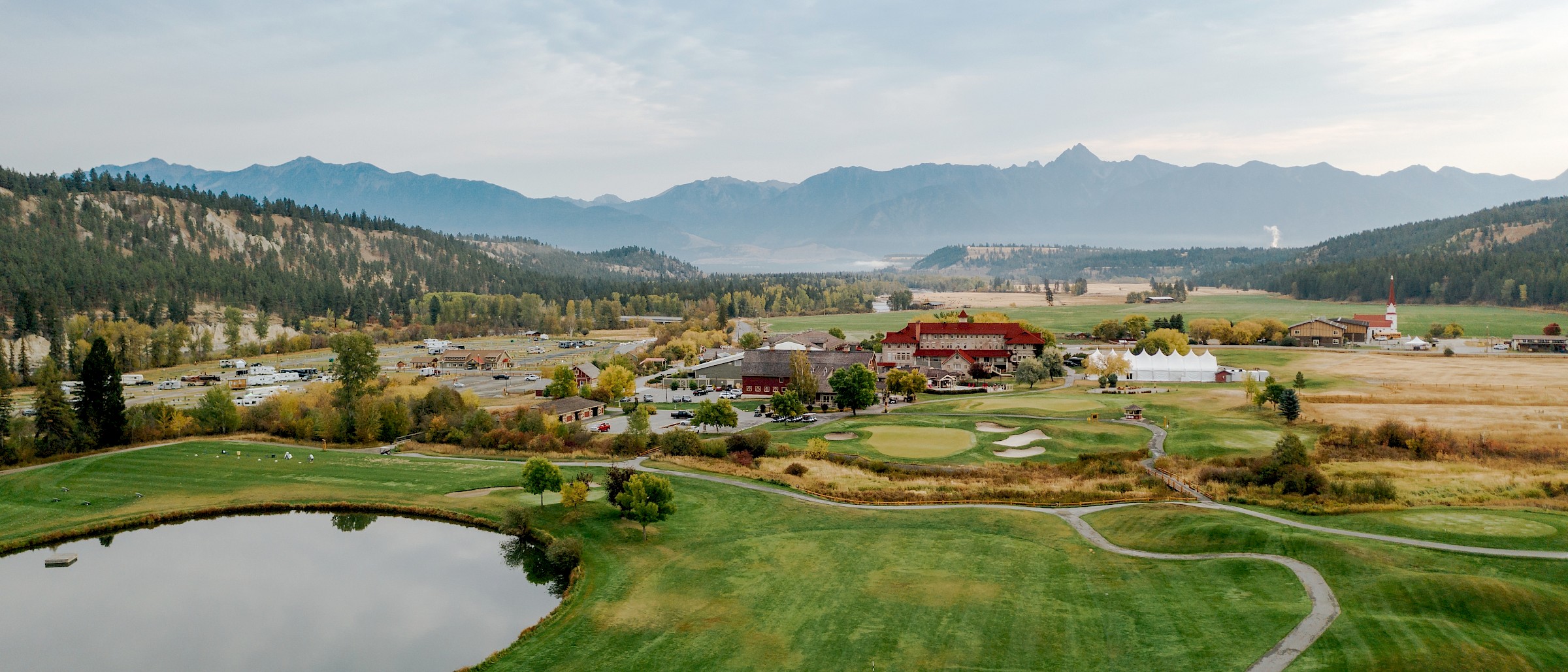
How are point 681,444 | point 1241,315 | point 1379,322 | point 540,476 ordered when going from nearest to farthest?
point 540,476 → point 681,444 → point 1379,322 → point 1241,315

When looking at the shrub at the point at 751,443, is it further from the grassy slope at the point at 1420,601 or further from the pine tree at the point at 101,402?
the pine tree at the point at 101,402

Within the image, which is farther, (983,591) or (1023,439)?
(1023,439)

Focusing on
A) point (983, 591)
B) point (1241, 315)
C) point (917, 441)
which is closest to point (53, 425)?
point (917, 441)

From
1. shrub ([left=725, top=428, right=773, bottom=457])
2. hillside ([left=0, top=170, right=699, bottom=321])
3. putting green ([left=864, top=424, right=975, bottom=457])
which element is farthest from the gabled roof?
hillside ([left=0, top=170, right=699, bottom=321])

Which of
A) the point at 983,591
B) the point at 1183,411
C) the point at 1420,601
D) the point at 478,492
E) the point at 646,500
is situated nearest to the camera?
the point at 1420,601

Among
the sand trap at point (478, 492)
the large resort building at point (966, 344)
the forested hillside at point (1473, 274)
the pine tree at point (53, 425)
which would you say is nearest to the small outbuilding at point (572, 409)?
the sand trap at point (478, 492)

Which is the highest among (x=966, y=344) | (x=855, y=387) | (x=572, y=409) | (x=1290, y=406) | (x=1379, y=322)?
(x=1379, y=322)

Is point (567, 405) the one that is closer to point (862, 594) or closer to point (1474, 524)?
point (862, 594)
